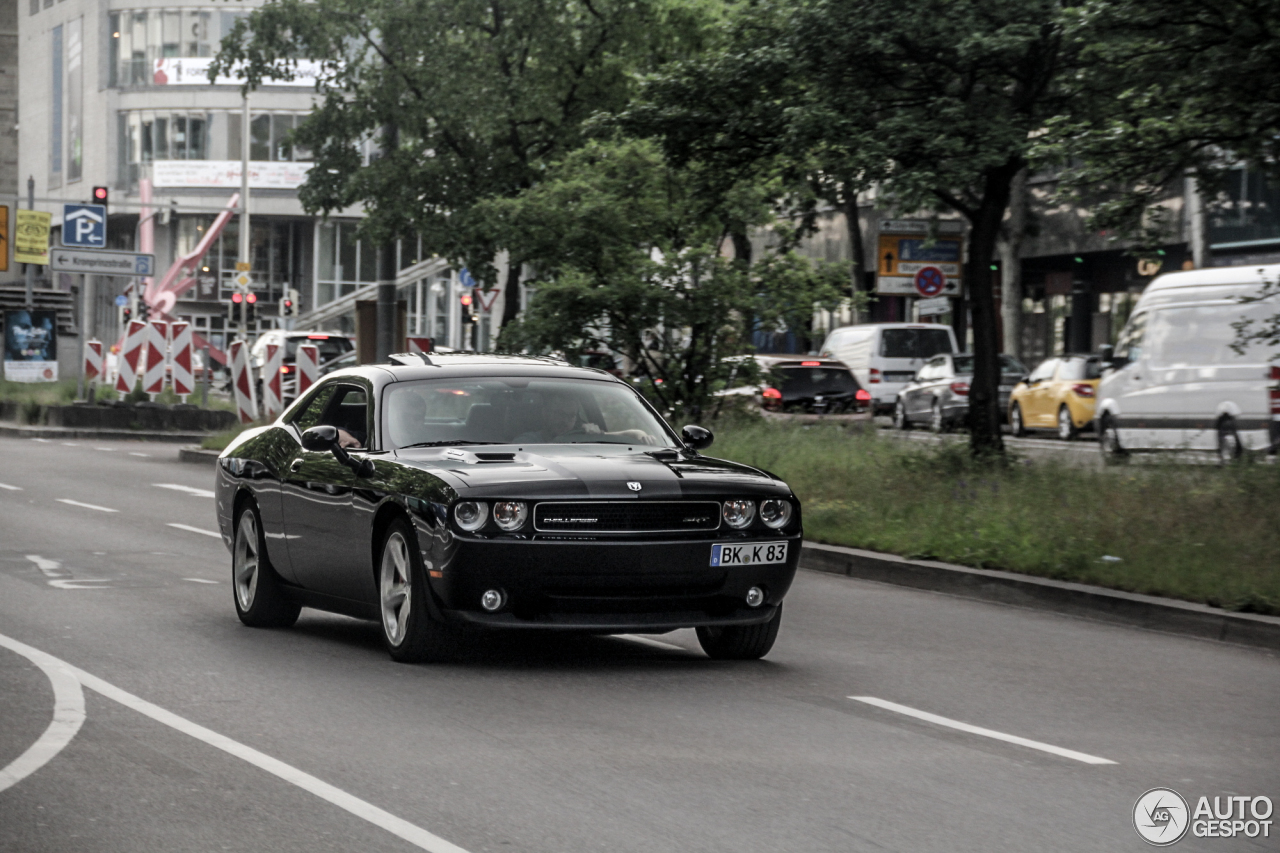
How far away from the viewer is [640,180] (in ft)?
70.3

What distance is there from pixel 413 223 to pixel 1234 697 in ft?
79.7

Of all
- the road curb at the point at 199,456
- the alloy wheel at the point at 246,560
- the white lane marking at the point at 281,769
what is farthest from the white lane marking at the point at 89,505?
the white lane marking at the point at 281,769

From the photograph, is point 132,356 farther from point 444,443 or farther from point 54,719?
point 54,719

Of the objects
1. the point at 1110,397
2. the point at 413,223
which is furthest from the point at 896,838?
the point at 413,223

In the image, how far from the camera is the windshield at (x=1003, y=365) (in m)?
36.2

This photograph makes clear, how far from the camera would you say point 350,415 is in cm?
1028

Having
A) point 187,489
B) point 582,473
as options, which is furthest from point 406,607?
point 187,489

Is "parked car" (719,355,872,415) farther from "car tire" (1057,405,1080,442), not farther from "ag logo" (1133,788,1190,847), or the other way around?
"ag logo" (1133,788,1190,847)

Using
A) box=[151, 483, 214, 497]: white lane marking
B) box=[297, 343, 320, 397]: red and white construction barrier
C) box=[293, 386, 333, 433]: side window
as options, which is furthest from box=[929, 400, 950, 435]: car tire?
box=[293, 386, 333, 433]: side window

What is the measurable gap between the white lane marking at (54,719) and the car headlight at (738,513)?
288 cm

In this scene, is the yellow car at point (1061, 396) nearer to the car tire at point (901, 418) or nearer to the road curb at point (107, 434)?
the car tire at point (901, 418)

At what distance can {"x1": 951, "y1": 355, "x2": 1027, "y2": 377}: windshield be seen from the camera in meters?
36.2

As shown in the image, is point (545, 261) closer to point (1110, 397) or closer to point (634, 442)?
point (1110, 397)

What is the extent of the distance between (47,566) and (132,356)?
74.7 ft
